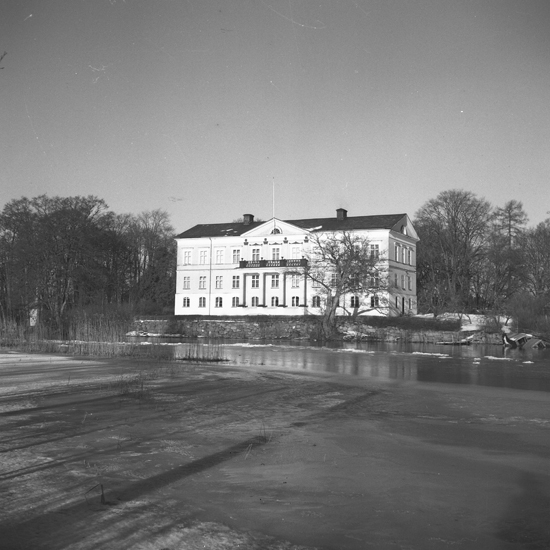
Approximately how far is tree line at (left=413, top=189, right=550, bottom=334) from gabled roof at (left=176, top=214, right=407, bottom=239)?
517 centimetres

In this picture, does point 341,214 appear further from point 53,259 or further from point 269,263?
point 53,259

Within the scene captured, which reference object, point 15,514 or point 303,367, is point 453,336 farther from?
point 15,514

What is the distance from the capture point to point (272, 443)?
24.4 feet

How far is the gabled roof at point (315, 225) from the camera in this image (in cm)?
6638

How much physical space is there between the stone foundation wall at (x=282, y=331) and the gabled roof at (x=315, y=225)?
14.0 m

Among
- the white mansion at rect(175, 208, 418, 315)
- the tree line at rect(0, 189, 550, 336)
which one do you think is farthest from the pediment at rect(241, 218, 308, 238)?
the tree line at rect(0, 189, 550, 336)

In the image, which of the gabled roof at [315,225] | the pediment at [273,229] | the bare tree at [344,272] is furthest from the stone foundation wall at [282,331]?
the pediment at [273,229]

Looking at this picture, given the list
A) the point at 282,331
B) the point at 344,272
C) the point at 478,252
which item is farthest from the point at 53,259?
the point at 478,252

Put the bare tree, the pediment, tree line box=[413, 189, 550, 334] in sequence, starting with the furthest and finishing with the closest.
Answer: the pediment, tree line box=[413, 189, 550, 334], the bare tree

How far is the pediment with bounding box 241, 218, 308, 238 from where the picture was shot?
69.4m

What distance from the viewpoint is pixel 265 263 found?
68.6 metres

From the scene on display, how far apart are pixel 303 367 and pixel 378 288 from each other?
31.5 metres

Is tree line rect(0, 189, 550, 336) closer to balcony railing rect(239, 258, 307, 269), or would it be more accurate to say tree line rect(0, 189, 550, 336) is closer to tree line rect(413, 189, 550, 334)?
tree line rect(413, 189, 550, 334)

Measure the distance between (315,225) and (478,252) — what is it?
18354 mm
